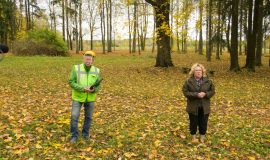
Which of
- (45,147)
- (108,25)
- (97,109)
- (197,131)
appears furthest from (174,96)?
(108,25)

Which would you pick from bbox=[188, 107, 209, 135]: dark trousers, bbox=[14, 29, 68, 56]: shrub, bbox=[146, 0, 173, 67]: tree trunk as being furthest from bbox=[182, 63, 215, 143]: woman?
bbox=[14, 29, 68, 56]: shrub

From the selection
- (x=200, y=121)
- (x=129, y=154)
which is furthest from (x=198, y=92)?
(x=129, y=154)

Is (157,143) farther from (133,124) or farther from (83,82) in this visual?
(83,82)

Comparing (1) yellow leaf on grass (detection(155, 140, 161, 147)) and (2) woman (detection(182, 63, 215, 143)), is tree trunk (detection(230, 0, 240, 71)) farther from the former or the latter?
(1) yellow leaf on grass (detection(155, 140, 161, 147))

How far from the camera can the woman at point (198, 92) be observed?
7.21 m

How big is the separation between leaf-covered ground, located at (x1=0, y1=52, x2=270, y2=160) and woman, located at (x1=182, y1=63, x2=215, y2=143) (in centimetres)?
73

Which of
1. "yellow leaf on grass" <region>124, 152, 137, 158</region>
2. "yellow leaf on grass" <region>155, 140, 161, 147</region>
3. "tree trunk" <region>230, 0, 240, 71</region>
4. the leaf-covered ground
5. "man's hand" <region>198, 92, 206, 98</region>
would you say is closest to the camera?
"yellow leaf on grass" <region>124, 152, 137, 158</region>

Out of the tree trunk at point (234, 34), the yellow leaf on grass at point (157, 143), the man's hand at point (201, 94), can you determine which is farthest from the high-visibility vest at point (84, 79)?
the tree trunk at point (234, 34)

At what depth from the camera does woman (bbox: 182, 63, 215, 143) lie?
7.21m

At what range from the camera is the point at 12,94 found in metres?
13.2

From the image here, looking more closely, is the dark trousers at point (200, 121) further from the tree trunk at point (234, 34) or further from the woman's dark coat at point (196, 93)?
the tree trunk at point (234, 34)

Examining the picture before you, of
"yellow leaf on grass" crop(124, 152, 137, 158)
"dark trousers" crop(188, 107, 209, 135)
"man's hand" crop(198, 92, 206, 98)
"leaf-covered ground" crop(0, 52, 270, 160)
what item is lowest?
"yellow leaf on grass" crop(124, 152, 137, 158)

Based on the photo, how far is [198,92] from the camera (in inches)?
285

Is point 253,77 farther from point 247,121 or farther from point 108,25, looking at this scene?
point 108,25
